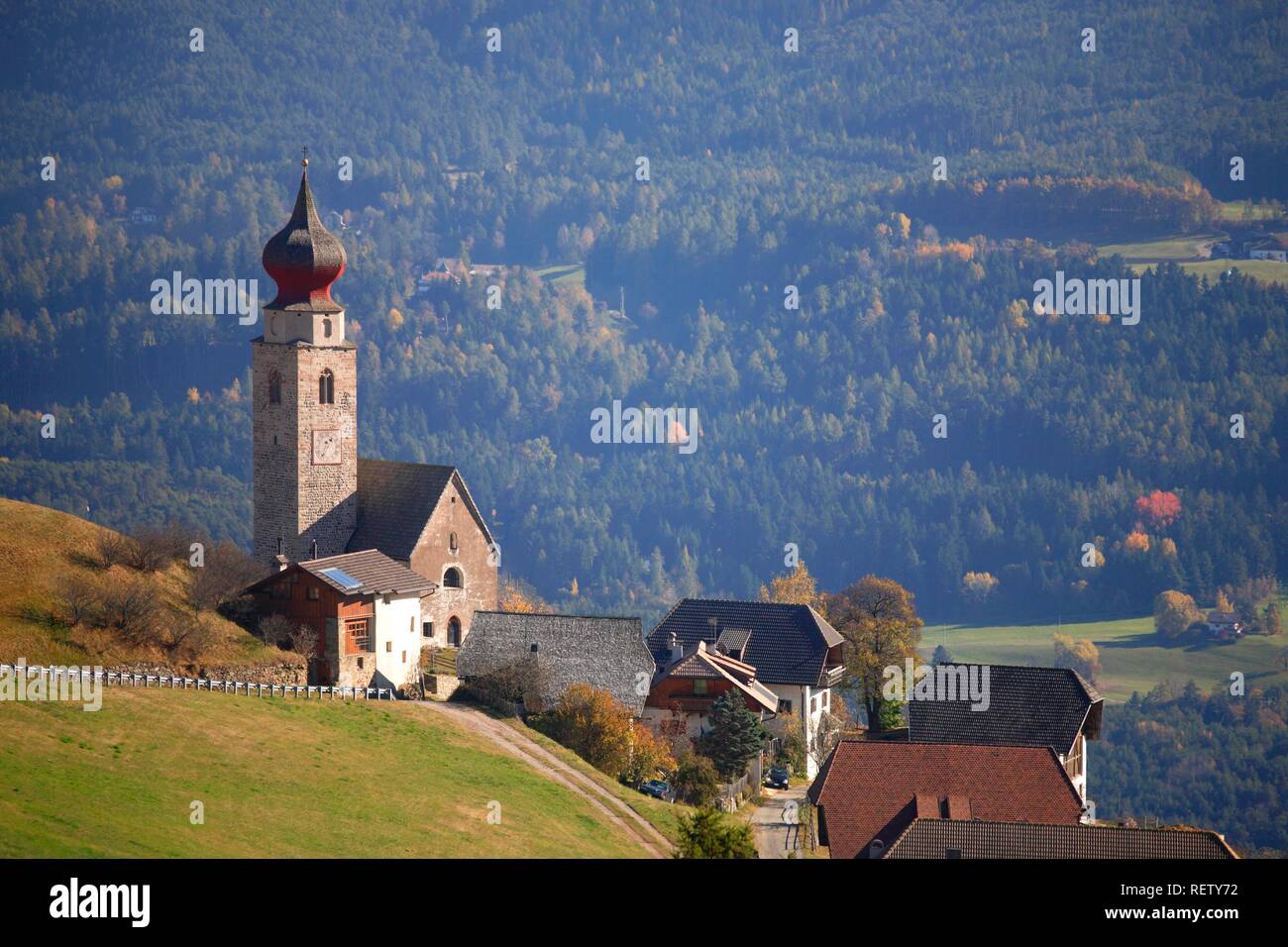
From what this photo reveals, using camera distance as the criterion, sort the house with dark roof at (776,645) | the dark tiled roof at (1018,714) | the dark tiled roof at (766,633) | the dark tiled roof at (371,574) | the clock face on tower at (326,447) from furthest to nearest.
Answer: the dark tiled roof at (766,633) → the house with dark roof at (776,645) → the clock face on tower at (326,447) → the dark tiled roof at (1018,714) → the dark tiled roof at (371,574)

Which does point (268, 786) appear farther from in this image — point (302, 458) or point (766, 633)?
point (766, 633)

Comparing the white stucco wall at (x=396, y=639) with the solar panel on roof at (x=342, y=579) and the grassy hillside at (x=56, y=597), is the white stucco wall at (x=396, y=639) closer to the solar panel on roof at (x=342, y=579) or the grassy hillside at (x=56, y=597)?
the solar panel on roof at (x=342, y=579)

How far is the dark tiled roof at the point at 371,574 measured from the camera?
68.2m

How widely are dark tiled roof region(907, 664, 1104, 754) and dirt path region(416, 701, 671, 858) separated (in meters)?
12.5

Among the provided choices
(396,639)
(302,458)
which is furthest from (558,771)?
(302,458)

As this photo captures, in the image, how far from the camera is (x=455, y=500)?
76812 millimetres

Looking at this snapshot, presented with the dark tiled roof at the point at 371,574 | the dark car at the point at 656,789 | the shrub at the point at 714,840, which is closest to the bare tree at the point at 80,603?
the dark tiled roof at the point at 371,574

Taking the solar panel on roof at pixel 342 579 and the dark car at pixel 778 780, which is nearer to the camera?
the solar panel on roof at pixel 342 579

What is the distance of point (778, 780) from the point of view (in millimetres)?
72938

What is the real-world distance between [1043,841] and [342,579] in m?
Result: 22.7
